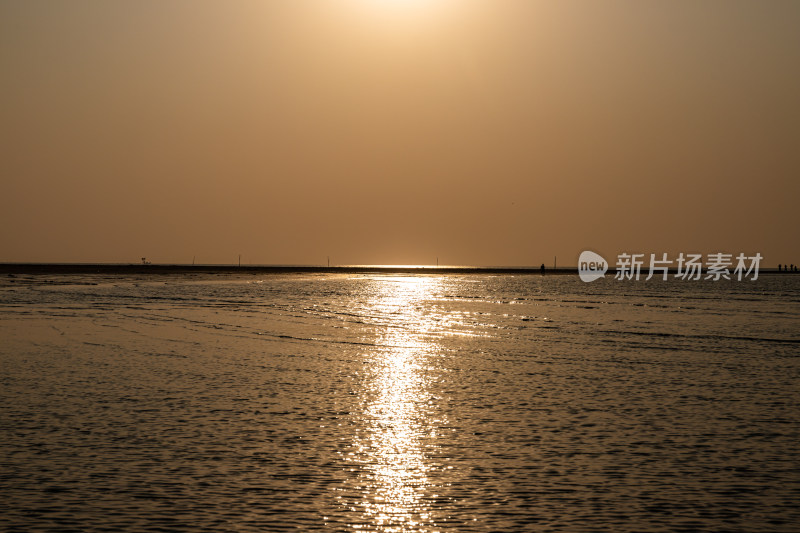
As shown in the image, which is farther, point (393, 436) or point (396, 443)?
point (393, 436)

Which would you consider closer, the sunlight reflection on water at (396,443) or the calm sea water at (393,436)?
the sunlight reflection on water at (396,443)

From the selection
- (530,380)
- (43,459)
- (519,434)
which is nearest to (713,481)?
(519,434)

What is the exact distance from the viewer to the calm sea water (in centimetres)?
1411

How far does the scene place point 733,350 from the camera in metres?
42.2

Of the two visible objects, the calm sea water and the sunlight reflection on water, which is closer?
the sunlight reflection on water

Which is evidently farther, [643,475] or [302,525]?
[643,475]

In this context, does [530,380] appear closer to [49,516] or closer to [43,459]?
[43,459]

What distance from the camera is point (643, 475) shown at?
16.6m

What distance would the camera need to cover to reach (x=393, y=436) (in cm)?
2008

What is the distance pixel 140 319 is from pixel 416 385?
33.6 m

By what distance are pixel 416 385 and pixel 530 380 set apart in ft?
13.0

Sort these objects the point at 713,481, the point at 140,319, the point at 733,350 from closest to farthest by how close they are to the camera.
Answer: the point at 713,481
the point at 733,350
the point at 140,319

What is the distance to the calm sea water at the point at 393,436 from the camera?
14.1 metres

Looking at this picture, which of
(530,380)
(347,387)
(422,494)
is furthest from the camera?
(530,380)
